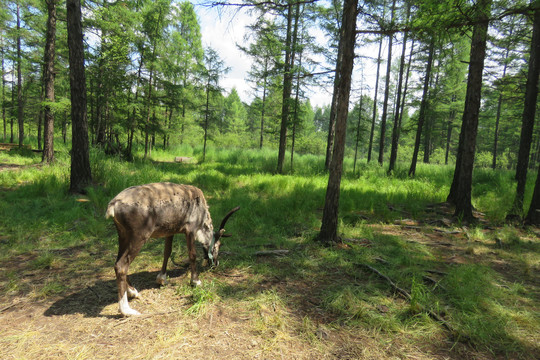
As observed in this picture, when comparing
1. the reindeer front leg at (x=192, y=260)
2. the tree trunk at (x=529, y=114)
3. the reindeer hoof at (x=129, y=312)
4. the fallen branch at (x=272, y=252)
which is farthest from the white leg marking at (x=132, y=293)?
the tree trunk at (x=529, y=114)

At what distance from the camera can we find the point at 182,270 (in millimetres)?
4191

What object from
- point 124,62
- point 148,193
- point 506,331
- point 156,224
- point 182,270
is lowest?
point 182,270

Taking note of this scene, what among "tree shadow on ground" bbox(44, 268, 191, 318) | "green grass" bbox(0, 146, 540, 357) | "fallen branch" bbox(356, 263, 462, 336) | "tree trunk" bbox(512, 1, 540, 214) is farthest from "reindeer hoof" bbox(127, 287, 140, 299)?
"tree trunk" bbox(512, 1, 540, 214)

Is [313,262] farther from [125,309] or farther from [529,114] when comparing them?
[529,114]

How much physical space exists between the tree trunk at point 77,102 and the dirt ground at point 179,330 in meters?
4.60

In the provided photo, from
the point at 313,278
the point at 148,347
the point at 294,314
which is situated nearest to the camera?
the point at 148,347

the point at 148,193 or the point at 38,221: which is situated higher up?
the point at 148,193

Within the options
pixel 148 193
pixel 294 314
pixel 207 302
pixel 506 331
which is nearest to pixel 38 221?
pixel 148 193

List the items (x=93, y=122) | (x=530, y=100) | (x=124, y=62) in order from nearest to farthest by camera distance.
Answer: (x=530, y=100)
(x=124, y=62)
(x=93, y=122)

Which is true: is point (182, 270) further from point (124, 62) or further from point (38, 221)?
point (124, 62)

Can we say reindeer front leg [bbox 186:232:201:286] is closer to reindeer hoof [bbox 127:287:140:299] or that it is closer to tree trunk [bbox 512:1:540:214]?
reindeer hoof [bbox 127:287:140:299]

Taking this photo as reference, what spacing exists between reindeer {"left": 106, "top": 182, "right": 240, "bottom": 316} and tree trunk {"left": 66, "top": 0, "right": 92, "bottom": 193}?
18.6ft

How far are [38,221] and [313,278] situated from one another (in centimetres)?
626

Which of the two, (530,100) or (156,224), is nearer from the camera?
(156,224)
